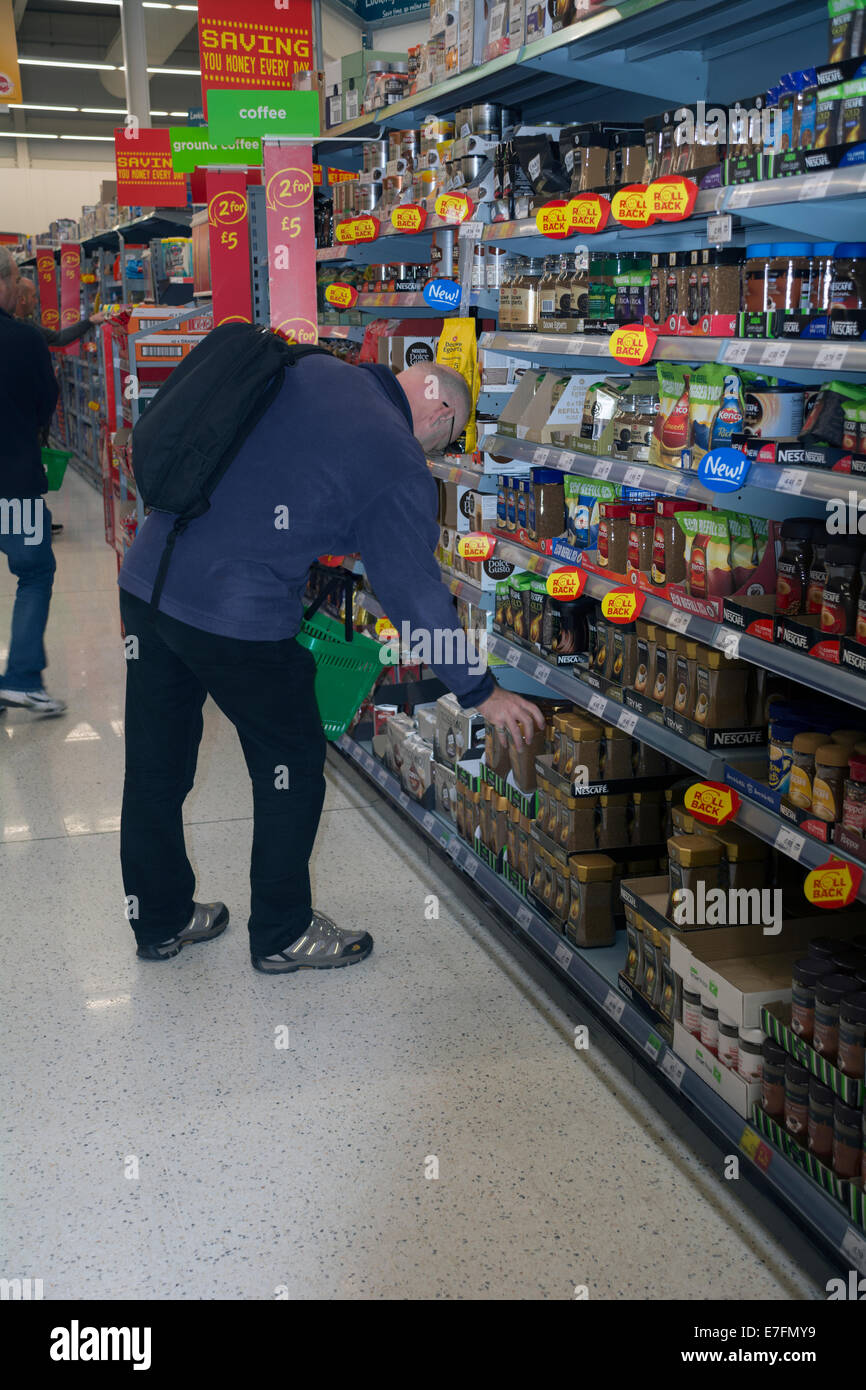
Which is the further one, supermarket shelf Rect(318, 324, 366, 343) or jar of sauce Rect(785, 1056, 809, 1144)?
supermarket shelf Rect(318, 324, 366, 343)

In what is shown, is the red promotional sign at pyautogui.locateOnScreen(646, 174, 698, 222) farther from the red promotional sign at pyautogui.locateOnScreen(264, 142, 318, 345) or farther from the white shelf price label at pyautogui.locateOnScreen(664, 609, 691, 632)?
the red promotional sign at pyautogui.locateOnScreen(264, 142, 318, 345)

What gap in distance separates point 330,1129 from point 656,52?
268 cm

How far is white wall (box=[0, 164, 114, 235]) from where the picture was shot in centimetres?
2395

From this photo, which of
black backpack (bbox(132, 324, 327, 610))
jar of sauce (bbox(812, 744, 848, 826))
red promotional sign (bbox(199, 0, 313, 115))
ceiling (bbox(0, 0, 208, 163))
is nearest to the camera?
jar of sauce (bbox(812, 744, 848, 826))

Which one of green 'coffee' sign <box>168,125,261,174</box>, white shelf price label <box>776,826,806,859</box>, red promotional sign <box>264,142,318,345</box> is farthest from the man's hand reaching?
green 'coffee' sign <box>168,125,261,174</box>

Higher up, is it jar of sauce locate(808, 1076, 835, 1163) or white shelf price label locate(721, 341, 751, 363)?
white shelf price label locate(721, 341, 751, 363)

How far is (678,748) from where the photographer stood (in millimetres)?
2607

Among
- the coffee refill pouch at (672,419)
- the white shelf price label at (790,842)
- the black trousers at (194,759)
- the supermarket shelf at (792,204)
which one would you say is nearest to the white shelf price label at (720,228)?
the supermarket shelf at (792,204)

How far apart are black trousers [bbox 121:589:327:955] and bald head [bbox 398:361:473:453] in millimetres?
609

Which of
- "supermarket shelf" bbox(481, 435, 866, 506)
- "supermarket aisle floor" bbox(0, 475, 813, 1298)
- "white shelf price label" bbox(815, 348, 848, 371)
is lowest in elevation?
"supermarket aisle floor" bbox(0, 475, 813, 1298)

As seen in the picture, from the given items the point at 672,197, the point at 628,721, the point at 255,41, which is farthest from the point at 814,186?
the point at 255,41

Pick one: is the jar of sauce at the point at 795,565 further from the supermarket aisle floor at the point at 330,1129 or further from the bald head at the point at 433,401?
the supermarket aisle floor at the point at 330,1129
